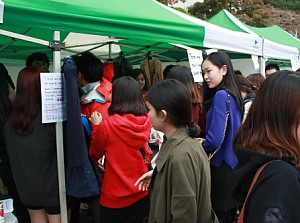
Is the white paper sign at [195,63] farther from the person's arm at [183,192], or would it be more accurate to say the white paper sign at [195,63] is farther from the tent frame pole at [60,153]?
the person's arm at [183,192]

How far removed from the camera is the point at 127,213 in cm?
250

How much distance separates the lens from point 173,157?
1.73 meters

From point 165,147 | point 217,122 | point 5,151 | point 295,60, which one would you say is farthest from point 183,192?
point 295,60

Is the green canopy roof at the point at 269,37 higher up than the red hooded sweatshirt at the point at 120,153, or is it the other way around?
the green canopy roof at the point at 269,37

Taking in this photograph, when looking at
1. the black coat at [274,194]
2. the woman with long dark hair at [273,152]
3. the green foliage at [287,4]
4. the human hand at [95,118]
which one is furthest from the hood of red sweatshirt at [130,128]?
the green foliage at [287,4]

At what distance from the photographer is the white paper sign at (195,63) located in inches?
130

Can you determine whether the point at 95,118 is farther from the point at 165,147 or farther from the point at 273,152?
the point at 273,152

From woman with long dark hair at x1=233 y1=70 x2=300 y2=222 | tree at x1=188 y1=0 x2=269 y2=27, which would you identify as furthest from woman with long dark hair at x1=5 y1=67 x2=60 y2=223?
tree at x1=188 y1=0 x2=269 y2=27

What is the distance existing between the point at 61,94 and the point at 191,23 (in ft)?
4.99

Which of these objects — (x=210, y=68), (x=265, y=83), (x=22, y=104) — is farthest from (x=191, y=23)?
(x=265, y=83)

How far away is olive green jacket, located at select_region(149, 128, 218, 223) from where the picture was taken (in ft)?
5.52

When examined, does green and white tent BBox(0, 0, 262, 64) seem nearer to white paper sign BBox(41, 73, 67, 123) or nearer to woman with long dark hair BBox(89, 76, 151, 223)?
white paper sign BBox(41, 73, 67, 123)

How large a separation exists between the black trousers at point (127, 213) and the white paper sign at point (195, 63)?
4.38 ft

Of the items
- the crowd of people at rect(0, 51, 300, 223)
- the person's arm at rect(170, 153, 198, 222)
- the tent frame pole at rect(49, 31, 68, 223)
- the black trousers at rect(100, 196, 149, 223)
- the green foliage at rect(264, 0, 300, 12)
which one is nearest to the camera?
the crowd of people at rect(0, 51, 300, 223)
